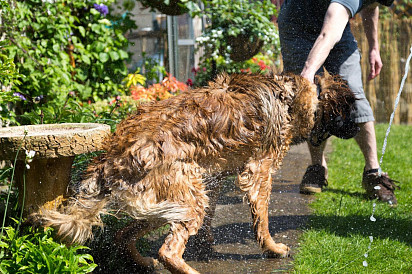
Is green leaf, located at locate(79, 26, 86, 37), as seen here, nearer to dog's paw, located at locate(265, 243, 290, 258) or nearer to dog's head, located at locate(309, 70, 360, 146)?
dog's head, located at locate(309, 70, 360, 146)

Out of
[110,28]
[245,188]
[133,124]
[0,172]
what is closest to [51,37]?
[110,28]

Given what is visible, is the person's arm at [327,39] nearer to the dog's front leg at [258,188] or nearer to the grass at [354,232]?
the dog's front leg at [258,188]

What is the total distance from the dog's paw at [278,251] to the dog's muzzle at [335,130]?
36.6 inches

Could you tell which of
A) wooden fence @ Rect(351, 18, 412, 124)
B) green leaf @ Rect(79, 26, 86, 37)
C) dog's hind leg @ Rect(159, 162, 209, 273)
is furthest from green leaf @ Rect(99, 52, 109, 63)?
wooden fence @ Rect(351, 18, 412, 124)

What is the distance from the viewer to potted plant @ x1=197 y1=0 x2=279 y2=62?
249 inches

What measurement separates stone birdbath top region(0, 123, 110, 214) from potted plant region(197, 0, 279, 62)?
12.9 feet

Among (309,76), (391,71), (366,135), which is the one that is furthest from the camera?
(391,71)

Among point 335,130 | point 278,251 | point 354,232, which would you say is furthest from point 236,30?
point 278,251

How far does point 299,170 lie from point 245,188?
3000 mm

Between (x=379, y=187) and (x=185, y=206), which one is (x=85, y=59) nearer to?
(x=185, y=206)

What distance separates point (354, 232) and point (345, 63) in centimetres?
163

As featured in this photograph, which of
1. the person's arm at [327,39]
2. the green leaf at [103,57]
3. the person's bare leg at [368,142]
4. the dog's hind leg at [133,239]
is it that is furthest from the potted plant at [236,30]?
the dog's hind leg at [133,239]

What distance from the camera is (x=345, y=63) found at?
4.32 meters

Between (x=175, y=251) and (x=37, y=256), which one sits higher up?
(x=37, y=256)
